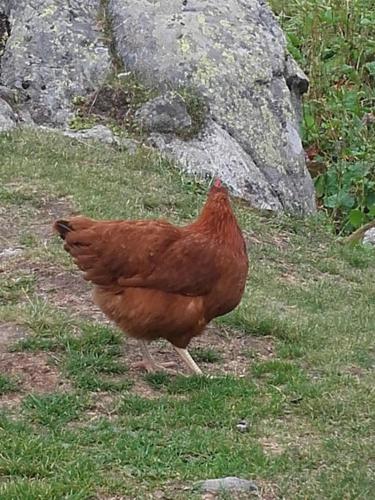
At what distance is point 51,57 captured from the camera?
12.6 m

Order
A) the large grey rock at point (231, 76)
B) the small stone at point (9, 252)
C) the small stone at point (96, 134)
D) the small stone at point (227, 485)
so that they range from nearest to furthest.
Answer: the small stone at point (227, 485) → the small stone at point (9, 252) → the small stone at point (96, 134) → the large grey rock at point (231, 76)

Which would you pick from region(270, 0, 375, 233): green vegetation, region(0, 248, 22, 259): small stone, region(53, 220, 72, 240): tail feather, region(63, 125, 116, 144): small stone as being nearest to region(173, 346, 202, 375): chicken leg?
region(53, 220, 72, 240): tail feather

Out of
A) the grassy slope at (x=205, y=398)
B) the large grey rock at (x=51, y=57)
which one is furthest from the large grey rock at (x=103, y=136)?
the grassy slope at (x=205, y=398)

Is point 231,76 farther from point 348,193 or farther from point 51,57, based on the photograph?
point 348,193

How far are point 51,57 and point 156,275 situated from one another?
6860mm

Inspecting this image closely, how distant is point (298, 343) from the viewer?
734 cm

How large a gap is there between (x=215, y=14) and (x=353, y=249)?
155 inches

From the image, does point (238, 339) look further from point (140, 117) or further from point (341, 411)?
point (140, 117)

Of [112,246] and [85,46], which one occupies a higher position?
[112,246]

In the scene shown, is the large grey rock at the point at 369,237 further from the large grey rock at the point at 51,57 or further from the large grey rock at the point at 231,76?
the large grey rock at the point at 51,57

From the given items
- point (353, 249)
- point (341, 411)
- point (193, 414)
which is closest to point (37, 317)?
point (193, 414)

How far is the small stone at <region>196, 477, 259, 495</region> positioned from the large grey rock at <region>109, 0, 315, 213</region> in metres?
6.91

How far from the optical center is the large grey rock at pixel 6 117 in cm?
1162

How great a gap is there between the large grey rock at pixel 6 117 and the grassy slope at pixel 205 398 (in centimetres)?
166
